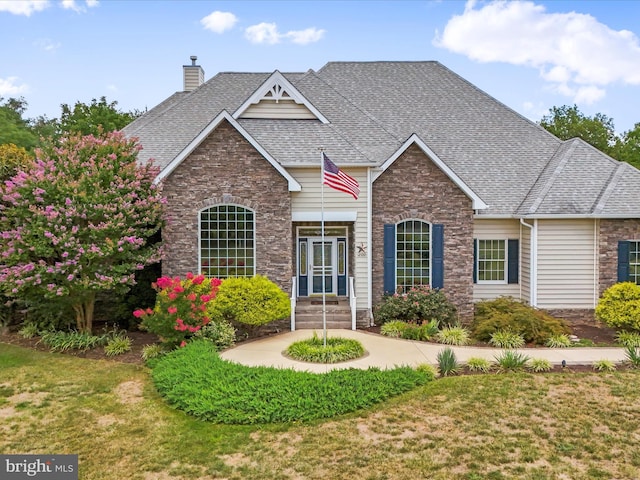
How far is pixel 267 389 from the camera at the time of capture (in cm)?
942

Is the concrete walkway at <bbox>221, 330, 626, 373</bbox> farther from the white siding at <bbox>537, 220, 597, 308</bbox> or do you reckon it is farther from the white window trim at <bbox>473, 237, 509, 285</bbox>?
the white window trim at <bbox>473, 237, 509, 285</bbox>

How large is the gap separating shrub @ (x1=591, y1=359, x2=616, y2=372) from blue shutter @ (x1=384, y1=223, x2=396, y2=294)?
6.61m

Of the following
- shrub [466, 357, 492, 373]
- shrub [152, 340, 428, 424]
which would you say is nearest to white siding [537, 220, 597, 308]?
shrub [466, 357, 492, 373]

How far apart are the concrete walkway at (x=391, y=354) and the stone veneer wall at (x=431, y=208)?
374 cm

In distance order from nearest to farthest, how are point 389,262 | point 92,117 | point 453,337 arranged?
point 453,337, point 389,262, point 92,117

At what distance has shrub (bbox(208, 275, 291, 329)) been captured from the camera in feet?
46.0

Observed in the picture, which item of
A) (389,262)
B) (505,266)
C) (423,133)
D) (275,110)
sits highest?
(275,110)

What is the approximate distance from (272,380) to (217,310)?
15.2 ft

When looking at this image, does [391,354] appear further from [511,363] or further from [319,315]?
[319,315]

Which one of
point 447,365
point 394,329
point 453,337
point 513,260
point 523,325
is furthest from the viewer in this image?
point 513,260

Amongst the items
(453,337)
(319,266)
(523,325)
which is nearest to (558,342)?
(523,325)

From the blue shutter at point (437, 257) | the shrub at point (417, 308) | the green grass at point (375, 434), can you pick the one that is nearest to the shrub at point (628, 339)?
the green grass at point (375, 434)

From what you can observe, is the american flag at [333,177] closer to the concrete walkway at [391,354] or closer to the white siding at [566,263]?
the concrete walkway at [391,354]

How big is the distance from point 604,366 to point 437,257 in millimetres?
6371
